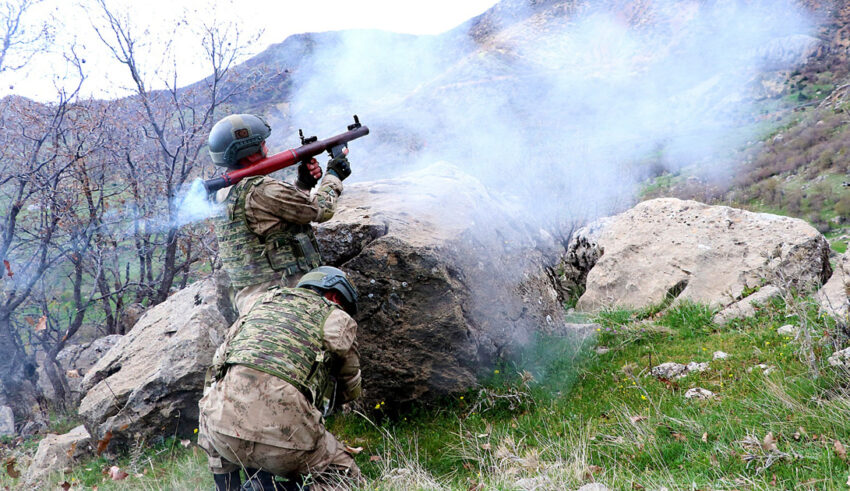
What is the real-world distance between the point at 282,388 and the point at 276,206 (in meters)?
1.56

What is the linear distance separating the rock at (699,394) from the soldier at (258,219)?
278 cm

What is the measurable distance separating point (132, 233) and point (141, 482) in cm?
597

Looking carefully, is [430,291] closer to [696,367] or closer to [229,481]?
[229,481]

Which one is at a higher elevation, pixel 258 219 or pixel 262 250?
pixel 258 219

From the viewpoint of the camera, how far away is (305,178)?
480cm

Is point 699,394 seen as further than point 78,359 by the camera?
No

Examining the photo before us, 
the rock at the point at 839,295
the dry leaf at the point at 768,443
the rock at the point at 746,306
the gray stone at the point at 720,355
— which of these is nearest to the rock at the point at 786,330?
the rock at the point at 839,295

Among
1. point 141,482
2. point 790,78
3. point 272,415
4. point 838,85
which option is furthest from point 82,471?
point 790,78

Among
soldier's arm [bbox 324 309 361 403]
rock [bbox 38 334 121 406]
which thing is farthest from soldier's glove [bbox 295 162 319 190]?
rock [bbox 38 334 121 406]

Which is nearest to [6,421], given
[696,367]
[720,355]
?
[696,367]

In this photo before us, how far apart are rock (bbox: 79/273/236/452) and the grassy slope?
233 mm

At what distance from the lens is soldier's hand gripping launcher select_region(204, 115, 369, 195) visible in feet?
14.1

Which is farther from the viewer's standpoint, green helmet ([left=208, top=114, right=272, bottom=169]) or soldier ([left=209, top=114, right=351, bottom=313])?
green helmet ([left=208, top=114, right=272, bottom=169])

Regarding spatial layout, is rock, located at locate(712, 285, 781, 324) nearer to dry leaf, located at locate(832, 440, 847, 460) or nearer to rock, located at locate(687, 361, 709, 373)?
rock, located at locate(687, 361, 709, 373)
